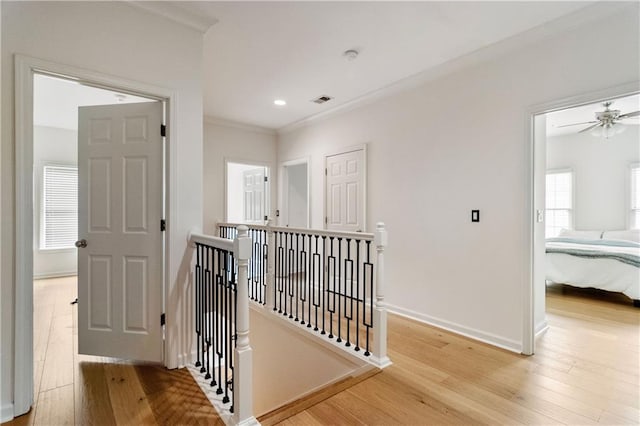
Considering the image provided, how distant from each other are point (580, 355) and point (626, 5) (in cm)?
263

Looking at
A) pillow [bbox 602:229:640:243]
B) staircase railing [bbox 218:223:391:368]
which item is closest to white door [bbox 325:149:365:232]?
staircase railing [bbox 218:223:391:368]

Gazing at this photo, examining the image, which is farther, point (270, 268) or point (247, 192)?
point (247, 192)

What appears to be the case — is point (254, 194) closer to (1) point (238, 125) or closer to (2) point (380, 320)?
(1) point (238, 125)

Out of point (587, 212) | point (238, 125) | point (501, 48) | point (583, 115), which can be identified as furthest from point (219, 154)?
point (587, 212)

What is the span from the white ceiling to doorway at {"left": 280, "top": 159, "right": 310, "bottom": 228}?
2464 mm

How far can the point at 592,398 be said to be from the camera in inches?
75.5

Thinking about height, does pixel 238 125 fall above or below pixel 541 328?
above

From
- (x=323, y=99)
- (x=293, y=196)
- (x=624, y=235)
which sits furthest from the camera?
(x=293, y=196)

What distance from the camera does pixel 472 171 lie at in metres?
2.91

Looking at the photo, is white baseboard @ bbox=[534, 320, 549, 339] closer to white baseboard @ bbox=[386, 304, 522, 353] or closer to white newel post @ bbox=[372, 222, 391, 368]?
white baseboard @ bbox=[386, 304, 522, 353]

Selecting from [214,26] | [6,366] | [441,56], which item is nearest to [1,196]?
[6,366]

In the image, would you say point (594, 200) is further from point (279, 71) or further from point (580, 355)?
point (279, 71)

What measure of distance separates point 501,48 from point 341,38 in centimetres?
140

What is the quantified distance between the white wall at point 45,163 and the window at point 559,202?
9165mm
